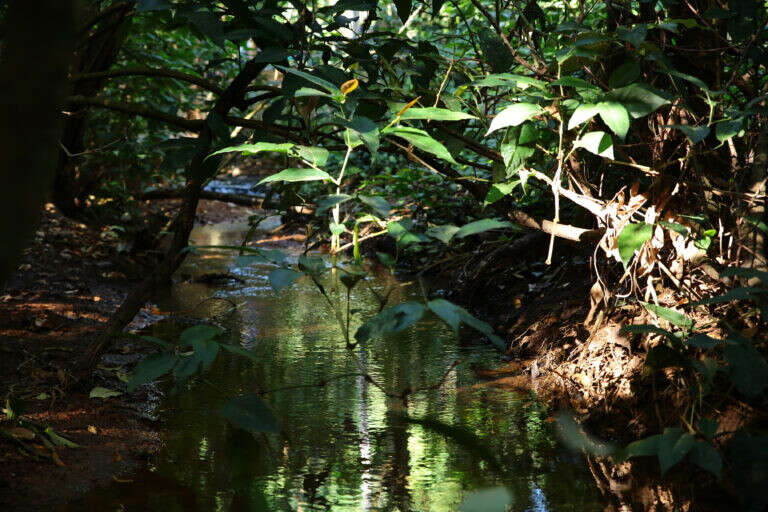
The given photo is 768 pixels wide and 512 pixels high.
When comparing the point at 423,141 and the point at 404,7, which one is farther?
the point at 404,7

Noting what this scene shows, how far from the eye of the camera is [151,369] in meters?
1.84

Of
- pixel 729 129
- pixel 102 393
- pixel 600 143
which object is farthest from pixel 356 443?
pixel 729 129

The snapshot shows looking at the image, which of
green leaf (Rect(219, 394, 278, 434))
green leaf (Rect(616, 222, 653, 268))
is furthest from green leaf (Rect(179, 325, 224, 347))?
green leaf (Rect(616, 222, 653, 268))

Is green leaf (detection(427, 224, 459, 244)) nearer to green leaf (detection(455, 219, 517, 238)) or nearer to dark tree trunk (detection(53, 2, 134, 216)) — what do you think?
green leaf (detection(455, 219, 517, 238))

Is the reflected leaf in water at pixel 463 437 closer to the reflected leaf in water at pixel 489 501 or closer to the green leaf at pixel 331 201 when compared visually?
the reflected leaf in water at pixel 489 501

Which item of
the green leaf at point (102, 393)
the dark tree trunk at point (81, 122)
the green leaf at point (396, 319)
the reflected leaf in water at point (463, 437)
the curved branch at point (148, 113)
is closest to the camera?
the green leaf at point (396, 319)

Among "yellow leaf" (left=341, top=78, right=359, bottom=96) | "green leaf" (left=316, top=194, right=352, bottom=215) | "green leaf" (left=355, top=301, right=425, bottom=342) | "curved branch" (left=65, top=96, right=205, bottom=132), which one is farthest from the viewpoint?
"curved branch" (left=65, top=96, right=205, bottom=132)

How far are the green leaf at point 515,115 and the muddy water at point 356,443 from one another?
32.1 inches

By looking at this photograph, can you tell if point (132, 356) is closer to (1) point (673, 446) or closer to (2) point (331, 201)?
(2) point (331, 201)

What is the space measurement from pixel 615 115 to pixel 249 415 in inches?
46.9

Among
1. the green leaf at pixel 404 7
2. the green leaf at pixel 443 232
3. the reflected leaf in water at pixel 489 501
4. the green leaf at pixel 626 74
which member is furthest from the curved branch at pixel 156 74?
the reflected leaf in water at pixel 489 501

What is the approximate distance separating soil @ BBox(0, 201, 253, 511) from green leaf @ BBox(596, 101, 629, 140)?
66.1 inches

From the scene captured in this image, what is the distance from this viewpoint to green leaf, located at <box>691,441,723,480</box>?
193 cm

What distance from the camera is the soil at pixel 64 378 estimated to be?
221cm
